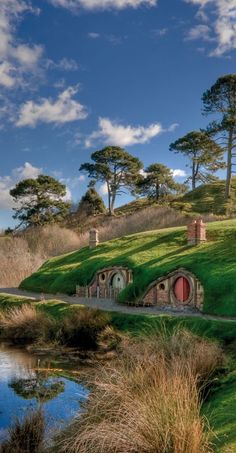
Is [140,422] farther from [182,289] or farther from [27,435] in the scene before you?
[182,289]

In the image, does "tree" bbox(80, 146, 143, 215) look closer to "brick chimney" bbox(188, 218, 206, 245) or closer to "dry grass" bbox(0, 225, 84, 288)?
"dry grass" bbox(0, 225, 84, 288)

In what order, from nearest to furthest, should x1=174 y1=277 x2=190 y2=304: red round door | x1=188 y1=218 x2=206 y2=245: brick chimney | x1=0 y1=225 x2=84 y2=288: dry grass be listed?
x1=174 y1=277 x2=190 y2=304: red round door, x1=188 y1=218 x2=206 y2=245: brick chimney, x1=0 y1=225 x2=84 y2=288: dry grass

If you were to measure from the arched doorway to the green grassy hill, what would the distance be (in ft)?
2.31

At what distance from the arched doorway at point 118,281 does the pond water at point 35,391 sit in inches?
358

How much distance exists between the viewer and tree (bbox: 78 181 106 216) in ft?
212

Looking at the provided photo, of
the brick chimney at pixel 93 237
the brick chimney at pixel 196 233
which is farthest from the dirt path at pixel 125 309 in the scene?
the brick chimney at pixel 93 237

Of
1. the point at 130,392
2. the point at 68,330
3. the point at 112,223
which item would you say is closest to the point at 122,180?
the point at 112,223

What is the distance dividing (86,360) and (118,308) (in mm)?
5550

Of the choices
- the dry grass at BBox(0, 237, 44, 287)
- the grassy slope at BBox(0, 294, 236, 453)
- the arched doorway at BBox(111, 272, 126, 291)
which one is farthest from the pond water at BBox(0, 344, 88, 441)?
the dry grass at BBox(0, 237, 44, 287)

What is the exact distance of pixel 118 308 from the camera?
75.0 ft

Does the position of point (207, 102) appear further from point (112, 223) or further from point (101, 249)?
point (101, 249)

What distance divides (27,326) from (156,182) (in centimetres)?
4260

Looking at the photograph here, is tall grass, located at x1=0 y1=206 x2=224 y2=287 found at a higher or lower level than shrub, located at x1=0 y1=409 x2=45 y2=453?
higher

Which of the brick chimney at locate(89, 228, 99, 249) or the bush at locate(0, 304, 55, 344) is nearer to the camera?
the bush at locate(0, 304, 55, 344)
